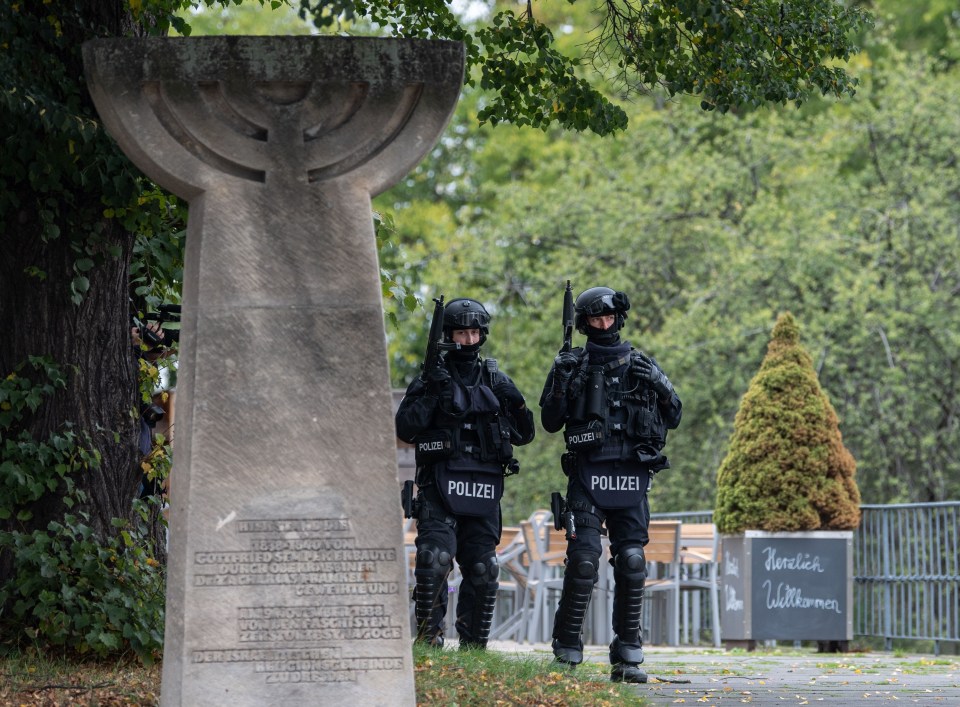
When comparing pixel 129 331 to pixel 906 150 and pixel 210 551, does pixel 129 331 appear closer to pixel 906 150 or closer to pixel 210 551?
pixel 210 551

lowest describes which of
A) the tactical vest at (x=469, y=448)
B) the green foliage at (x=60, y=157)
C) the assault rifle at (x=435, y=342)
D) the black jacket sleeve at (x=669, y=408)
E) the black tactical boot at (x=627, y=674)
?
the black tactical boot at (x=627, y=674)

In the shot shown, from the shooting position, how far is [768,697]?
29.7 ft

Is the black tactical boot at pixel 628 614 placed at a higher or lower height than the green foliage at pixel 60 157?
lower

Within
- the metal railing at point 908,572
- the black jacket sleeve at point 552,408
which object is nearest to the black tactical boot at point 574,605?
the black jacket sleeve at point 552,408

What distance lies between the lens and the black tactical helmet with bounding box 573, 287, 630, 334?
973 centimetres

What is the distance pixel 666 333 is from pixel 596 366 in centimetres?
1264

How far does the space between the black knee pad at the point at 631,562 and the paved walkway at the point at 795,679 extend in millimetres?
650

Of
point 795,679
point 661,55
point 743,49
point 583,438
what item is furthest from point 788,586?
point 743,49

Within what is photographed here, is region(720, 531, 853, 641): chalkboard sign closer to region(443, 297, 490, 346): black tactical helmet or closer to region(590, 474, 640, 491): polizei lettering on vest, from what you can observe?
region(590, 474, 640, 491): polizei lettering on vest

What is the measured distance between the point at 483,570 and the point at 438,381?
48.5 inches

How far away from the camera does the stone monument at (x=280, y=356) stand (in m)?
6.33

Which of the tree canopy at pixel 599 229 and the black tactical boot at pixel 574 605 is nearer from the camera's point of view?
the tree canopy at pixel 599 229

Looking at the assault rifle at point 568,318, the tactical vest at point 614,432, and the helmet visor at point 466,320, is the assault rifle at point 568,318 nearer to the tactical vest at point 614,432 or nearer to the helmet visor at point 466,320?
the tactical vest at point 614,432

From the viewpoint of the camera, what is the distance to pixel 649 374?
378 inches
